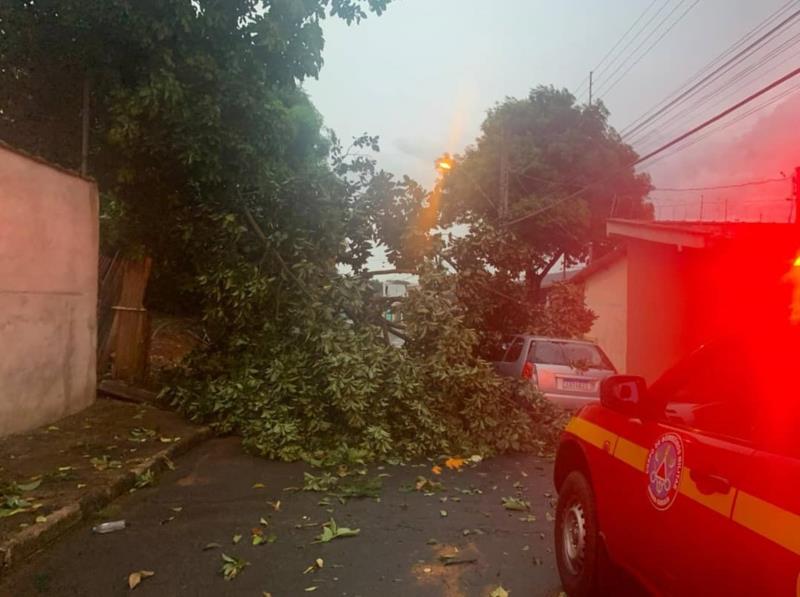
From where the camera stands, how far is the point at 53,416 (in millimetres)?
8289

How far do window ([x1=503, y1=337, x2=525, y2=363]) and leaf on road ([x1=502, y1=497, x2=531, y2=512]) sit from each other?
473 centimetres

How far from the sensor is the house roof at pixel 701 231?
14102mm

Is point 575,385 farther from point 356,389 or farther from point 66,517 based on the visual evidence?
point 66,517

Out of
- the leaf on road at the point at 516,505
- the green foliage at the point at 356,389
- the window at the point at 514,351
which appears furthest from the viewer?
the window at the point at 514,351

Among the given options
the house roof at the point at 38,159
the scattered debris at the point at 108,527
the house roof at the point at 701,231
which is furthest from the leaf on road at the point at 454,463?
the house roof at the point at 701,231

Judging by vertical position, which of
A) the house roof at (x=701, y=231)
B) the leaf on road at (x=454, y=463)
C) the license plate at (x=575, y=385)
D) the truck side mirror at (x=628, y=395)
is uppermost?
the house roof at (x=701, y=231)

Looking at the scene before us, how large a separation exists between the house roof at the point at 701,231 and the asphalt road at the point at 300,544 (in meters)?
8.73

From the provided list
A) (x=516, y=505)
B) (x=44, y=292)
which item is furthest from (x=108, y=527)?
(x=44, y=292)

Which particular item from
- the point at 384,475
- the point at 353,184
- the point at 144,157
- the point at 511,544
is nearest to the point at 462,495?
the point at 384,475

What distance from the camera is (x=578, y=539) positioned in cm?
430

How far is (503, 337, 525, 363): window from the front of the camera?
37.5 ft

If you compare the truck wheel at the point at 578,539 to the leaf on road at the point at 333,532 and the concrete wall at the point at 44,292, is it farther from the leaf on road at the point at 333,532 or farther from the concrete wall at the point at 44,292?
the concrete wall at the point at 44,292

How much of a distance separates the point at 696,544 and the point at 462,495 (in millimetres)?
4225

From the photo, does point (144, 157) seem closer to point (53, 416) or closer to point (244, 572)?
point (53, 416)
